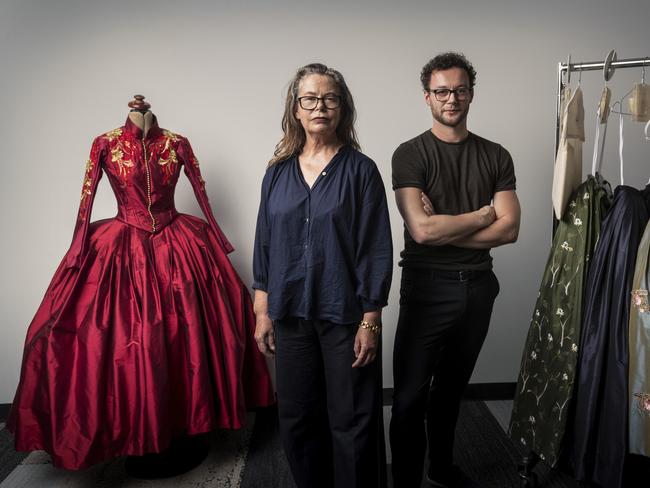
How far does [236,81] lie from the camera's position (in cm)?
242

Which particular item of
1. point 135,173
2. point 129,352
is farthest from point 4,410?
point 135,173

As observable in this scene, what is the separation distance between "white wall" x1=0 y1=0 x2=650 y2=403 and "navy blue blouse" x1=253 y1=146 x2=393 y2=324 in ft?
3.75

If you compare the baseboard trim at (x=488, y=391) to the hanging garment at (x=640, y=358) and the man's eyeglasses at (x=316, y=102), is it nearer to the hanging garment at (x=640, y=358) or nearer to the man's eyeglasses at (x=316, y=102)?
the hanging garment at (x=640, y=358)

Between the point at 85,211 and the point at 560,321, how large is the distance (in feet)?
6.08

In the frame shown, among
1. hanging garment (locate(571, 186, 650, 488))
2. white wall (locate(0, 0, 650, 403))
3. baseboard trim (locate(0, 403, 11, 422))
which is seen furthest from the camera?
baseboard trim (locate(0, 403, 11, 422))

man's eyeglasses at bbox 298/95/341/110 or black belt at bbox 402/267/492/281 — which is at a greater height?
man's eyeglasses at bbox 298/95/341/110

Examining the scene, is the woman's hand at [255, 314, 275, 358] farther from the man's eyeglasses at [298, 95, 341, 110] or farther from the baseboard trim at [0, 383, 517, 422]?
the baseboard trim at [0, 383, 517, 422]

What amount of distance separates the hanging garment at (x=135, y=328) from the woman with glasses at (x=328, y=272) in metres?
0.55

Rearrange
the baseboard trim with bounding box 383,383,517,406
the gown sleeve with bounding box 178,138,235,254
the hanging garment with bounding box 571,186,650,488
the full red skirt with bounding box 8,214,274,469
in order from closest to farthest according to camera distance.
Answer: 1. the hanging garment with bounding box 571,186,650,488
2. the full red skirt with bounding box 8,214,274,469
3. the gown sleeve with bounding box 178,138,235,254
4. the baseboard trim with bounding box 383,383,517,406

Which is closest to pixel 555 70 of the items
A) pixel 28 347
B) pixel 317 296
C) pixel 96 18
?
pixel 317 296

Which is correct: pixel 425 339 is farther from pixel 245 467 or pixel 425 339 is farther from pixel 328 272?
pixel 245 467

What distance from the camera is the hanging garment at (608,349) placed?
1.47 meters

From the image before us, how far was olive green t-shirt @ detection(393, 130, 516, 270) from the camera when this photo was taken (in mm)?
1602

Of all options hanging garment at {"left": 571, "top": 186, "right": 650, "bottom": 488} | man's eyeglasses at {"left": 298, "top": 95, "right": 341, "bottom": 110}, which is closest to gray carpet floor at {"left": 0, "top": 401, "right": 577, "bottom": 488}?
hanging garment at {"left": 571, "top": 186, "right": 650, "bottom": 488}
